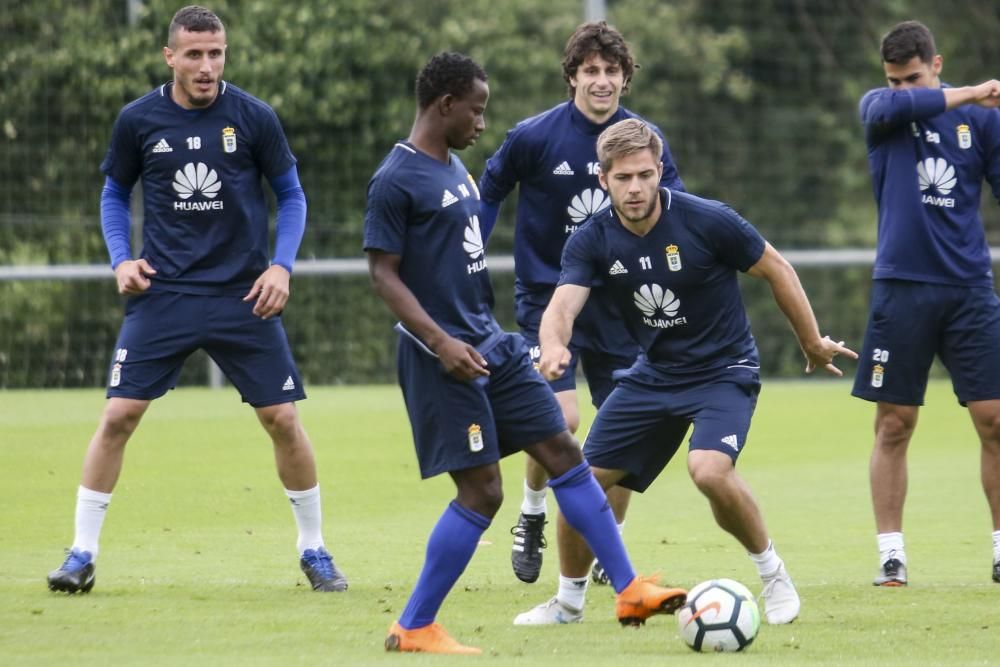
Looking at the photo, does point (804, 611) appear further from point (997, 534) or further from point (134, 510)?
point (134, 510)

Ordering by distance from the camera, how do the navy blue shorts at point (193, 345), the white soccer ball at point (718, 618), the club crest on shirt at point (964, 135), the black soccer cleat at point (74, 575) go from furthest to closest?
the club crest on shirt at point (964, 135), the navy blue shorts at point (193, 345), the black soccer cleat at point (74, 575), the white soccer ball at point (718, 618)

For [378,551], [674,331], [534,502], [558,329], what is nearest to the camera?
[558,329]

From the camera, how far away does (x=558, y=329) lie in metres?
6.25

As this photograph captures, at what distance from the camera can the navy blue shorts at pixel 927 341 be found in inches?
298

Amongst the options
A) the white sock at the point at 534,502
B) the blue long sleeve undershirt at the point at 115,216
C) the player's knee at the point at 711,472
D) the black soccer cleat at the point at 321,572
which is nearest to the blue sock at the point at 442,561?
the player's knee at the point at 711,472

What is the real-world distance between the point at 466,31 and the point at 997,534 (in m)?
14.3

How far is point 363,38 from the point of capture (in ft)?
64.6

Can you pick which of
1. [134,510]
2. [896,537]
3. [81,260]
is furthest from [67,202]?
[896,537]

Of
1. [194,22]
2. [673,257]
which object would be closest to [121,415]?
[194,22]

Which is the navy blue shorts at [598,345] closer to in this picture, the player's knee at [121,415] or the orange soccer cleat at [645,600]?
the player's knee at [121,415]

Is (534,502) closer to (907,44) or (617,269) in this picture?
(617,269)

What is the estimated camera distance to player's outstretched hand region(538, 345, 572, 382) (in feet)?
19.3

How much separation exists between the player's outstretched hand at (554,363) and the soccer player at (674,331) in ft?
0.89

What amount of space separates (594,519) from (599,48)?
8.32ft
